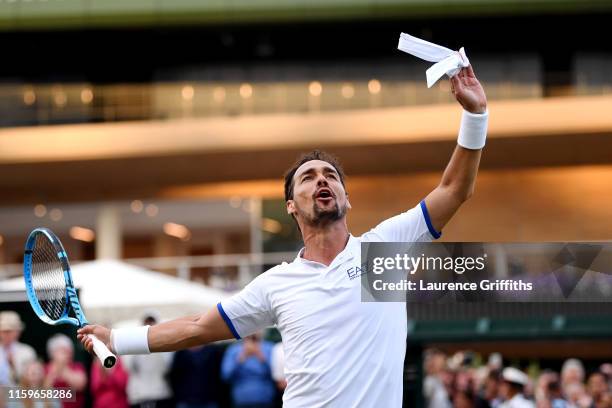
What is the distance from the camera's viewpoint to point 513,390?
11.4 m

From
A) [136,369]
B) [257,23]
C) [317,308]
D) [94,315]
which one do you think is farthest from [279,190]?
[317,308]

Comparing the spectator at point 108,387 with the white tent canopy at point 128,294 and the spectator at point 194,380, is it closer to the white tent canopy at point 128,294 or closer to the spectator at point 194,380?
the spectator at point 194,380

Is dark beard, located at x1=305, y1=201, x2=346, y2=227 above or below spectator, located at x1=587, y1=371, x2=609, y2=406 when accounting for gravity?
above

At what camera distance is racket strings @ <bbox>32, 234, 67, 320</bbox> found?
6410 mm

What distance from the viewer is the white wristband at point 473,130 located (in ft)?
15.4

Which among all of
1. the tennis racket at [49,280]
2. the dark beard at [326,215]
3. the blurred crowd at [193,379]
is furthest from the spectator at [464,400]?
the dark beard at [326,215]

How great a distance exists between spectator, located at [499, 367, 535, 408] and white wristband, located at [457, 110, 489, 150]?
6.87 metres

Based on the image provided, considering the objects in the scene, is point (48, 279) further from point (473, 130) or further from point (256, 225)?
point (256, 225)

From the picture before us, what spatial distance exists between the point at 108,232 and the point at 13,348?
24.4 meters

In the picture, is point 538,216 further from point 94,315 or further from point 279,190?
point 94,315

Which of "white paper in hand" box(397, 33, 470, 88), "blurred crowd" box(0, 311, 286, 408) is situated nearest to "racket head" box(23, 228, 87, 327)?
"white paper in hand" box(397, 33, 470, 88)

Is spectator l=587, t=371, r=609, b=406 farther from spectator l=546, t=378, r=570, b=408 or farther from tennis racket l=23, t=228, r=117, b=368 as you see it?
tennis racket l=23, t=228, r=117, b=368

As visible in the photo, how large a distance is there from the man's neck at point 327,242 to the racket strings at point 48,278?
5.81 ft

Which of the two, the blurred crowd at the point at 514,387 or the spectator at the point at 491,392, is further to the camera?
the spectator at the point at 491,392
